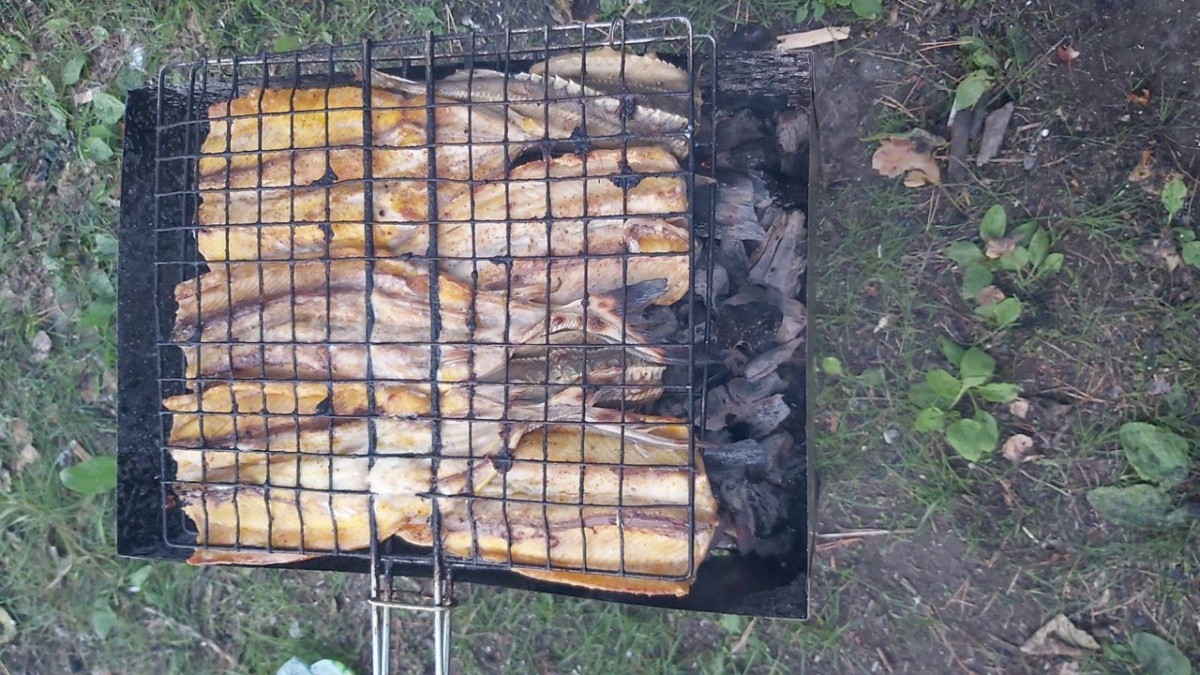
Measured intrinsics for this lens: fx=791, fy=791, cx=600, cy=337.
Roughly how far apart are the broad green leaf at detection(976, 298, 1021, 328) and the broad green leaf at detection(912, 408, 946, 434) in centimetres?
43

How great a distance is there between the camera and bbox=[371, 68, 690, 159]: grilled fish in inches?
92.8

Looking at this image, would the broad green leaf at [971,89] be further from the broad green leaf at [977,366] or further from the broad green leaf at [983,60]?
the broad green leaf at [977,366]

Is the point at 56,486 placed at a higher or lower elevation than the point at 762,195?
Result: lower

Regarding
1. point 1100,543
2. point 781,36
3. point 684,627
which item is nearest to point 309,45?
Result: point 781,36

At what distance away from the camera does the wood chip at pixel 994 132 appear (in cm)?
320

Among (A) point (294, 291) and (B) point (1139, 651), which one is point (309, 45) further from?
(B) point (1139, 651)

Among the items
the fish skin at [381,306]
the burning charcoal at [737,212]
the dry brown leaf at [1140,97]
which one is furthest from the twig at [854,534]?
the dry brown leaf at [1140,97]

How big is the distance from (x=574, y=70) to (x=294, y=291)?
111 centimetres

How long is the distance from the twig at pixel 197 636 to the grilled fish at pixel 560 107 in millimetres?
2834

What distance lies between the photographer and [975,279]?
→ 125 inches

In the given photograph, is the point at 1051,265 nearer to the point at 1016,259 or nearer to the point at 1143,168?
the point at 1016,259

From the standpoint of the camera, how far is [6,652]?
3912 millimetres

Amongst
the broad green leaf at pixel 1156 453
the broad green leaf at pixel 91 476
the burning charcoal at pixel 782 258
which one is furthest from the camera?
the broad green leaf at pixel 91 476

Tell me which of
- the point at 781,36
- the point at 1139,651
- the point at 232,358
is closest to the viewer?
the point at 232,358
